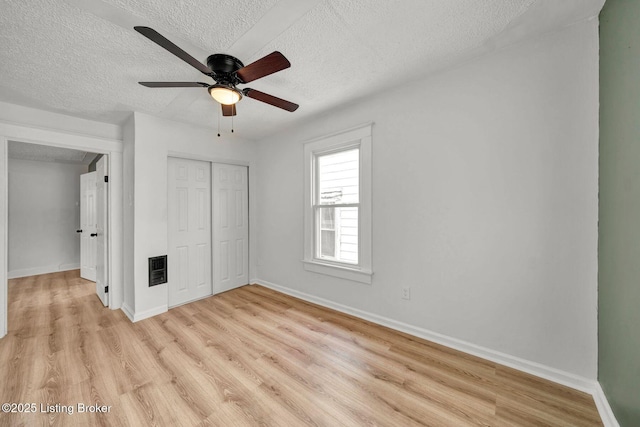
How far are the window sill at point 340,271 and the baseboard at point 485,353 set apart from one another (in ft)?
1.23

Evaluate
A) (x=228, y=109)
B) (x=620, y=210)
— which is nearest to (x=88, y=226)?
(x=228, y=109)

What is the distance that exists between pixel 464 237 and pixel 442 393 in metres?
1.21

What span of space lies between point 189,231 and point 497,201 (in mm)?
3674

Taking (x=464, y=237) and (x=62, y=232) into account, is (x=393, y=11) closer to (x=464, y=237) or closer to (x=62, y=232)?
(x=464, y=237)

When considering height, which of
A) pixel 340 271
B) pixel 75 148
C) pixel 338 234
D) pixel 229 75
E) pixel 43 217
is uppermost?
pixel 229 75

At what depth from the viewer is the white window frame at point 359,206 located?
2783mm

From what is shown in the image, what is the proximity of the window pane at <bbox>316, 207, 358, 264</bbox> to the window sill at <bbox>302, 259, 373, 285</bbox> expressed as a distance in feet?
0.39

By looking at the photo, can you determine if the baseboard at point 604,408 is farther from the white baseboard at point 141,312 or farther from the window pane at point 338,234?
the white baseboard at point 141,312

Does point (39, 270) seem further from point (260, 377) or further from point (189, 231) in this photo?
point (260, 377)

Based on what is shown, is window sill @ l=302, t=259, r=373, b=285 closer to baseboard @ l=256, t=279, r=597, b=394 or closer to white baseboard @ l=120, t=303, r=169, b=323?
baseboard @ l=256, t=279, r=597, b=394

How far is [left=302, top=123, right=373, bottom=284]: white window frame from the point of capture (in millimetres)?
2783

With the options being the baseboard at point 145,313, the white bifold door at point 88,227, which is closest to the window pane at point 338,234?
the baseboard at point 145,313

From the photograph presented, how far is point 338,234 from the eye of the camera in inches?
126

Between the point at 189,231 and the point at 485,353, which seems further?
the point at 189,231
